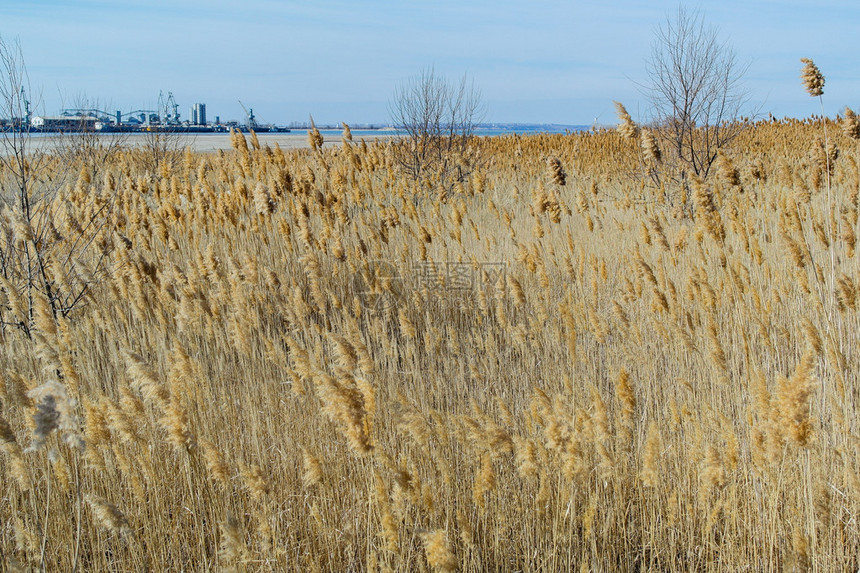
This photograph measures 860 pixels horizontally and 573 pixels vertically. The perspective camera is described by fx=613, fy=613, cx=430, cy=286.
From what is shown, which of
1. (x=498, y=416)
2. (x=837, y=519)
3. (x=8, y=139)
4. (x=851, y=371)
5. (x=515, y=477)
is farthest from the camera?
(x=8, y=139)

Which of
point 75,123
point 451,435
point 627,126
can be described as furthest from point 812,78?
point 75,123

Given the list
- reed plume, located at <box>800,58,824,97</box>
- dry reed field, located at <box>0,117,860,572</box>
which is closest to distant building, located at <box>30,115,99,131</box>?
dry reed field, located at <box>0,117,860,572</box>

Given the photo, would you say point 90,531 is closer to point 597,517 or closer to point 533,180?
point 597,517

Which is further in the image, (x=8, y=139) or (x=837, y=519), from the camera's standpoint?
(x=8, y=139)

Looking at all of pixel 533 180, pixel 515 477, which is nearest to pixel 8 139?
pixel 515 477

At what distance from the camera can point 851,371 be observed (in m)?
3.14

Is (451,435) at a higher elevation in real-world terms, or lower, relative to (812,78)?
lower

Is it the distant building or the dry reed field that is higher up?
the distant building

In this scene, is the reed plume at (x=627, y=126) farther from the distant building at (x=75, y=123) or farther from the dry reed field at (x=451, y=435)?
the distant building at (x=75, y=123)

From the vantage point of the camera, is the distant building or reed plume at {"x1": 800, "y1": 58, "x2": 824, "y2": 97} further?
the distant building

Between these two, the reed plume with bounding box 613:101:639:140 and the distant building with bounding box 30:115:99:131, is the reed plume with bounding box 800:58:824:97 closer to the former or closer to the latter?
the reed plume with bounding box 613:101:639:140

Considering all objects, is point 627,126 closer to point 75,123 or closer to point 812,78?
point 812,78

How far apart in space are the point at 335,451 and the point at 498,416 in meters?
1.03

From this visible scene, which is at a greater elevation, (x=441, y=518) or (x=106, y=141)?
(x=106, y=141)
